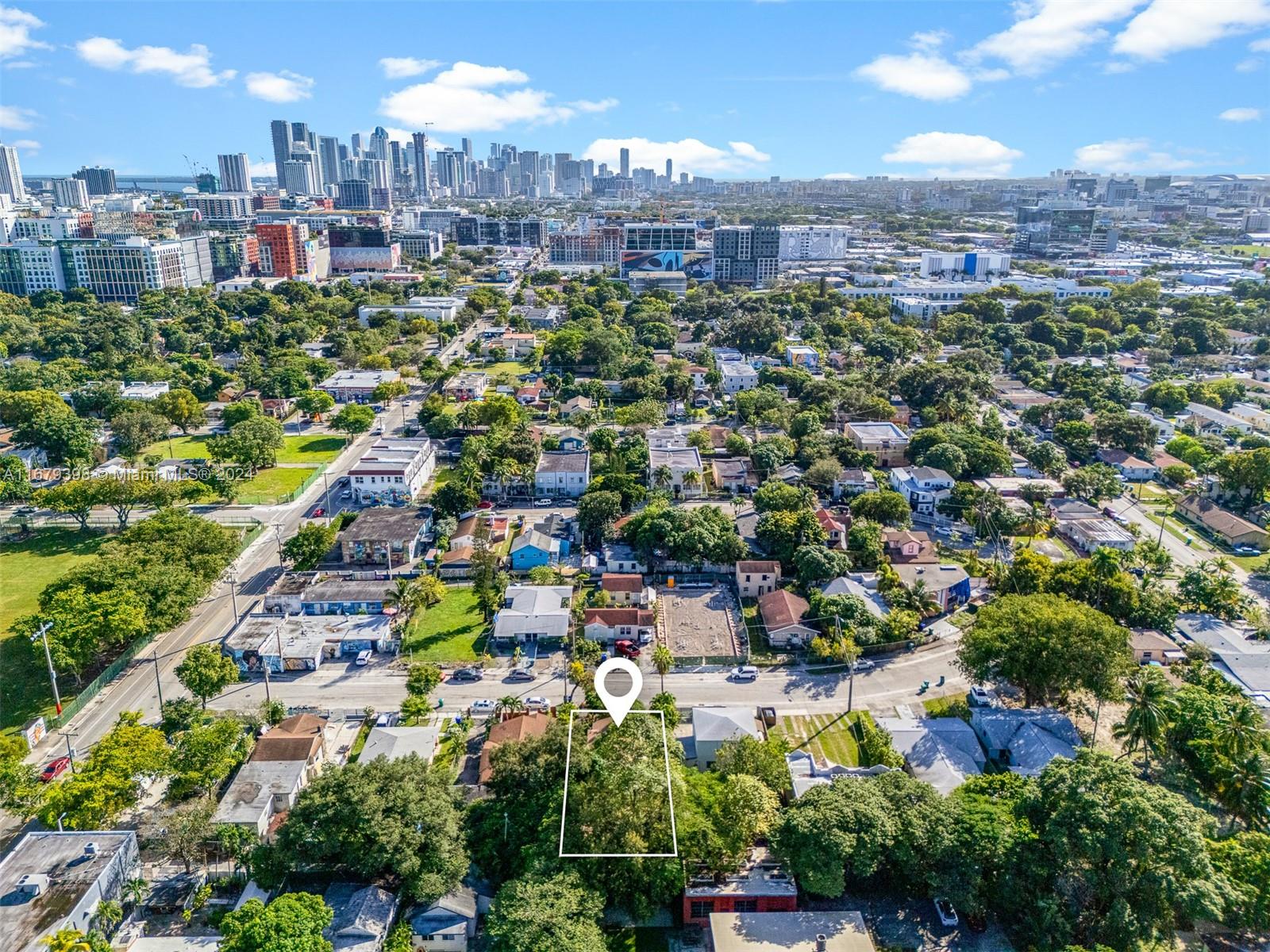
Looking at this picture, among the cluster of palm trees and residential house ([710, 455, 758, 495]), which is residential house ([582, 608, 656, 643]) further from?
the cluster of palm trees

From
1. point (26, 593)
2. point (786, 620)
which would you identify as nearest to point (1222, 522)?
point (786, 620)

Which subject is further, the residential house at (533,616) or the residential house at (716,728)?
the residential house at (533,616)

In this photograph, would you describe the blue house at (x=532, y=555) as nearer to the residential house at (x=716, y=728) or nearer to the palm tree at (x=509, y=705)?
the palm tree at (x=509, y=705)

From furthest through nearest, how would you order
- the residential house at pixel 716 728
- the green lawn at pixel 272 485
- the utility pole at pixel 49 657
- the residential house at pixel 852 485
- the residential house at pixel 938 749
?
1. the green lawn at pixel 272 485
2. the residential house at pixel 852 485
3. the utility pole at pixel 49 657
4. the residential house at pixel 716 728
5. the residential house at pixel 938 749

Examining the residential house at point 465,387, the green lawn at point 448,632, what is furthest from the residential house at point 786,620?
the residential house at point 465,387

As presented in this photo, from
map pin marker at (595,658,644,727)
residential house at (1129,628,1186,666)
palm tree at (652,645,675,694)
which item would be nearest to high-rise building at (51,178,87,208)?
map pin marker at (595,658,644,727)

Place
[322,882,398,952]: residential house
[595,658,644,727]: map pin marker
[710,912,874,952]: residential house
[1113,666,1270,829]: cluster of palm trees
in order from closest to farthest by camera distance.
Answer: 1. [710,912,874,952]: residential house
2. [322,882,398,952]: residential house
3. [595,658,644,727]: map pin marker
4. [1113,666,1270,829]: cluster of palm trees
